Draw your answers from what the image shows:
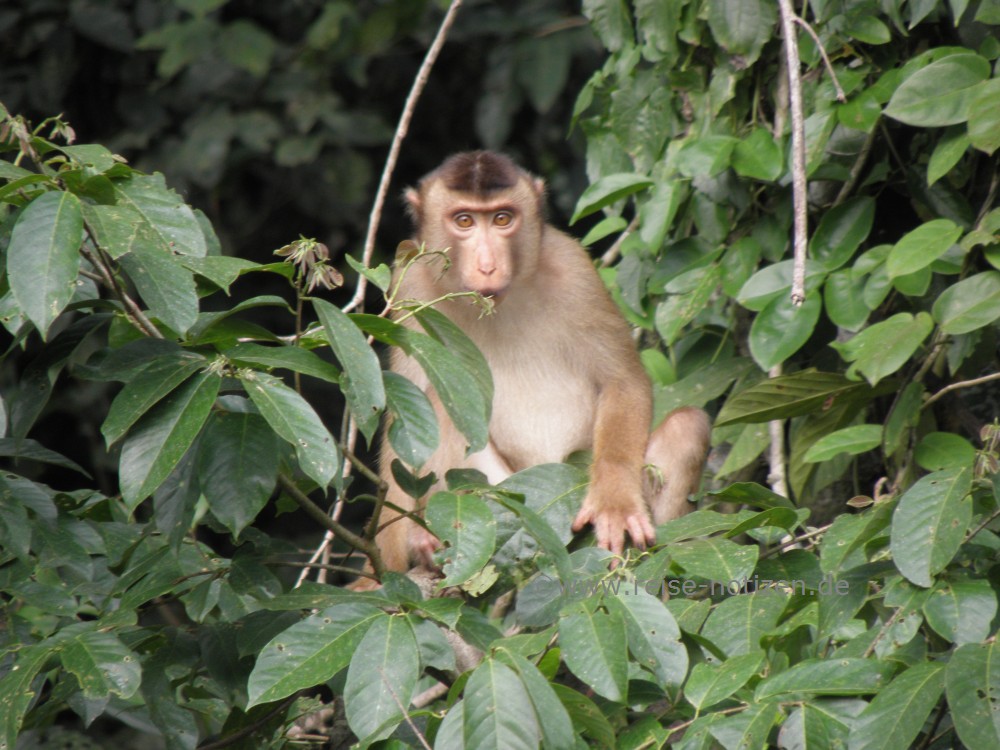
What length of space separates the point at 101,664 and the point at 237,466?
1.32ft

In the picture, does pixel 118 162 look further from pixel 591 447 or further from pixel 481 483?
pixel 591 447

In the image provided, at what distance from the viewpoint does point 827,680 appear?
1.98 meters

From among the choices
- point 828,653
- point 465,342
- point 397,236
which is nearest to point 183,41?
point 397,236

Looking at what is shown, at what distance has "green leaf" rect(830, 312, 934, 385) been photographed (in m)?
3.00

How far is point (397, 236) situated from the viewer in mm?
7219

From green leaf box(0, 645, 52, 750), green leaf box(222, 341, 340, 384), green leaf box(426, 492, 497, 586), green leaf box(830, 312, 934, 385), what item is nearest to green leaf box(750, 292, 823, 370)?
green leaf box(830, 312, 934, 385)

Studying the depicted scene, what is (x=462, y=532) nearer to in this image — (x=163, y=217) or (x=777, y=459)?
(x=163, y=217)

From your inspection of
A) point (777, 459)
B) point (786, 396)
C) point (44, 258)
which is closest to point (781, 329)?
point (786, 396)

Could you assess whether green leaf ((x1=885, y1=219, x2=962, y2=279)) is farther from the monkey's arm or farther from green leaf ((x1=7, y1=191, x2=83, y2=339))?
green leaf ((x1=7, y1=191, x2=83, y2=339))

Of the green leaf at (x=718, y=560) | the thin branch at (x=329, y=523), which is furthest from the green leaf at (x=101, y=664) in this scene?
the green leaf at (x=718, y=560)

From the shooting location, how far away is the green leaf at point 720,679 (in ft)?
6.28

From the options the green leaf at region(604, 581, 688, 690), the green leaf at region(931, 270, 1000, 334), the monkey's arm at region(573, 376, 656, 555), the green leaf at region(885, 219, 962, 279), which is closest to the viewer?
the green leaf at region(604, 581, 688, 690)

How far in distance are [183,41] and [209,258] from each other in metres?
4.46

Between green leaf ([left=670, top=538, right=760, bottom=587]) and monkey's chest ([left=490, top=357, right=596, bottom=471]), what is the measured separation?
1.74 m
